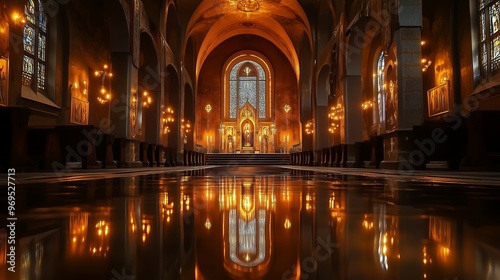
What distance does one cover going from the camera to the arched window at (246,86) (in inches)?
1405

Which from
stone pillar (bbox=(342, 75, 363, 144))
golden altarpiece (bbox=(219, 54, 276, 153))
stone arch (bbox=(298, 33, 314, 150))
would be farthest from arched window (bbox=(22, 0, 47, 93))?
golden altarpiece (bbox=(219, 54, 276, 153))

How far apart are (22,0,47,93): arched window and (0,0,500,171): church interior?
0.05 meters

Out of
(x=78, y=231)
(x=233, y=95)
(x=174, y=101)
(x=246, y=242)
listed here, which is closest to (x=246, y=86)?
(x=233, y=95)

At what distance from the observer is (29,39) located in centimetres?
1300

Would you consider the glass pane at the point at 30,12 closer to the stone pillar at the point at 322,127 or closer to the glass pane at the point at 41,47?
the glass pane at the point at 41,47

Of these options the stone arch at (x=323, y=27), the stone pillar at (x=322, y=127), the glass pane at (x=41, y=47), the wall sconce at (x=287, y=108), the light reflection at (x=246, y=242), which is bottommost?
the light reflection at (x=246, y=242)

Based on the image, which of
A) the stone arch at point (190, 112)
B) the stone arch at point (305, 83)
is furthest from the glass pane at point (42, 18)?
the stone arch at point (305, 83)

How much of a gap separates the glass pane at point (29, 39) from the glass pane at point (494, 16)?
14.5 metres

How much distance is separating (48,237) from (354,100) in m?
15.6

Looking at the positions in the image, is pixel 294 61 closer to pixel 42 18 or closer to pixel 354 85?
pixel 354 85

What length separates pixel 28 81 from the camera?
13.0 meters

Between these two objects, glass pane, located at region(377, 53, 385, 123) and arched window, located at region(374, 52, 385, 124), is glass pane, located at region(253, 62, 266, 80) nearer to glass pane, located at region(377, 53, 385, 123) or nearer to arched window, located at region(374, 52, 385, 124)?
arched window, located at region(374, 52, 385, 124)

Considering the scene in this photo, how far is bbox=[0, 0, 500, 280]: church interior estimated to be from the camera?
72 cm

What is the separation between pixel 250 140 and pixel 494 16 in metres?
24.8
